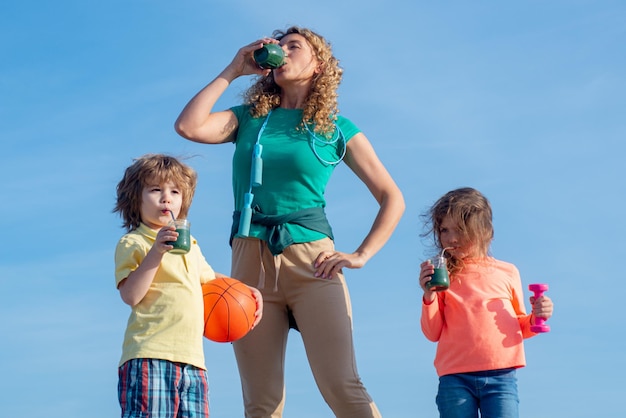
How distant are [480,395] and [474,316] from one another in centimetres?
51

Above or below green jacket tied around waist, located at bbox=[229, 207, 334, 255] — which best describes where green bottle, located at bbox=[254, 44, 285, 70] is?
above

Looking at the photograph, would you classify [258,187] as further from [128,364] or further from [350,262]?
[128,364]

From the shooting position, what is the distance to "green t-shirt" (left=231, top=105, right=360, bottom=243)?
6.27m

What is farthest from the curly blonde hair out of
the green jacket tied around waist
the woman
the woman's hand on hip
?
the woman's hand on hip

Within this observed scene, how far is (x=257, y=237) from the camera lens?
6.22m

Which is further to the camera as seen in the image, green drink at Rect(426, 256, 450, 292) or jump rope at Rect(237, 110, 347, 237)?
green drink at Rect(426, 256, 450, 292)

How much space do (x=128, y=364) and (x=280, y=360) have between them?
3.60 feet

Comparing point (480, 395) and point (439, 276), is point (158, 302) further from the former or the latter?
point (480, 395)

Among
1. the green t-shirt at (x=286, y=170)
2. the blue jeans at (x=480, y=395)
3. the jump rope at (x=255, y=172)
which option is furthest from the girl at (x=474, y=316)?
the jump rope at (x=255, y=172)

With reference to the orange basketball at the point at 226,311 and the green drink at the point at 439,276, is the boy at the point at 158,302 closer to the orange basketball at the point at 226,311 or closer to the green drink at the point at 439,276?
the orange basketball at the point at 226,311

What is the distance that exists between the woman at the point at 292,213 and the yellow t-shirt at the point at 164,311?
0.61 metres

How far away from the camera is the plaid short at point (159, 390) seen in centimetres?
534

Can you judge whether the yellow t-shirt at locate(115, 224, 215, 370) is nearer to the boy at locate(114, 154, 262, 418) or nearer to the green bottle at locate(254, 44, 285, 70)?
the boy at locate(114, 154, 262, 418)

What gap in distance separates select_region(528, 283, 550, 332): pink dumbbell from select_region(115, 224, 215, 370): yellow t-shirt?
2231 millimetres
